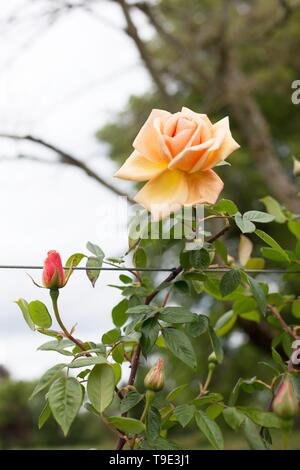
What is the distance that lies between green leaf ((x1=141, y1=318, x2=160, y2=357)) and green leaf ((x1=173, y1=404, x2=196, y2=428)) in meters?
0.06

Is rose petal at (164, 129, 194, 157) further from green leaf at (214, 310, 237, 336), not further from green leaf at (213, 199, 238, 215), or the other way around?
green leaf at (214, 310, 237, 336)

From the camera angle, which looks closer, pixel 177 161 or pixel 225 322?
pixel 177 161

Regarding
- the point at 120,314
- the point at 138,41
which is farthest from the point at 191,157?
the point at 138,41

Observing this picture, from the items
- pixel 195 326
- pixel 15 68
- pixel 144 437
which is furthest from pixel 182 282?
pixel 15 68

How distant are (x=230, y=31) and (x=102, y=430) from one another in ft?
12.4

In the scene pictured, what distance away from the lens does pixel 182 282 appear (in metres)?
0.56

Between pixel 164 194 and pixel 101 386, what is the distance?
0.53 ft

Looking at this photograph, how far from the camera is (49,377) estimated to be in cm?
44

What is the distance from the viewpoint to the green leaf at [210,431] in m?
0.47

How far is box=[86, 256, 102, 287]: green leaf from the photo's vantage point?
552 mm

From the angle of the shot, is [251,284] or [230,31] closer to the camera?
[251,284]

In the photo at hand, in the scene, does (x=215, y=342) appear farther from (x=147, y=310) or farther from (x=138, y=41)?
(x=138, y=41)

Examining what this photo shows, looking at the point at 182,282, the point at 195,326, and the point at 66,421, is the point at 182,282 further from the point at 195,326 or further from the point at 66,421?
the point at 66,421

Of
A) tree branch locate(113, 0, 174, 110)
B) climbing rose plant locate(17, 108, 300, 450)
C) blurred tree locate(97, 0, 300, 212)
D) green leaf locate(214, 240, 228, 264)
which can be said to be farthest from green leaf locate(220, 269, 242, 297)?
tree branch locate(113, 0, 174, 110)
